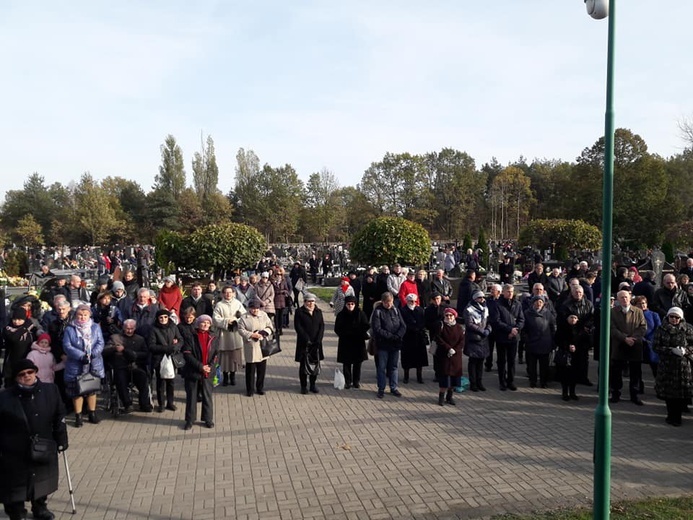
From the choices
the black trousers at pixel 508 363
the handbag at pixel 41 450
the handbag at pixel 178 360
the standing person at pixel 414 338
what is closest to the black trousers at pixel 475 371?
the black trousers at pixel 508 363

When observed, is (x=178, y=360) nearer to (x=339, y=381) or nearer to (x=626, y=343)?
(x=339, y=381)

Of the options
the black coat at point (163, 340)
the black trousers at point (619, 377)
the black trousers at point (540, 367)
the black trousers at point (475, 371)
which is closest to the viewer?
the black coat at point (163, 340)

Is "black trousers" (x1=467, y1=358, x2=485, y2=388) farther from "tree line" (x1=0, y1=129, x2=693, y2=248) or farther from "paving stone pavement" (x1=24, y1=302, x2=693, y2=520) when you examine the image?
"tree line" (x1=0, y1=129, x2=693, y2=248)

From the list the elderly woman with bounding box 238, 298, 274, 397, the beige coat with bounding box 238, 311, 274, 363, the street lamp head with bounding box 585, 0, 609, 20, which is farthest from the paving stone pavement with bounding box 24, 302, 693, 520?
the street lamp head with bounding box 585, 0, 609, 20

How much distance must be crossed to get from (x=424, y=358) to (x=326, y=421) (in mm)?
2619

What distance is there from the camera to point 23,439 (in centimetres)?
464

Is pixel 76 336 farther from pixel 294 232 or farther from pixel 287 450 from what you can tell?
pixel 294 232

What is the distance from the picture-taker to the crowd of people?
746cm

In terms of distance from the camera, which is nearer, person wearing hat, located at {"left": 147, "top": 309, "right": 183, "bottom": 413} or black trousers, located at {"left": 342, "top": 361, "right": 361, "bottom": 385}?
person wearing hat, located at {"left": 147, "top": 309, "right": 183, "bottom": 413}

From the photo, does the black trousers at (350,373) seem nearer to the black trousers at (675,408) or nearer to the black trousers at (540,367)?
the black trousers at (540,367)

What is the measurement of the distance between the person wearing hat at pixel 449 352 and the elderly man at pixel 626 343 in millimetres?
2368

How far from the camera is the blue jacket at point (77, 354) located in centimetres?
730

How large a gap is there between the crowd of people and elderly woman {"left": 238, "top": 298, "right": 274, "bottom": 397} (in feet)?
0.07

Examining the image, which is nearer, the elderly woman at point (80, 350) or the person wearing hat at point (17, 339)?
the elderly woman at point (80, 350)
